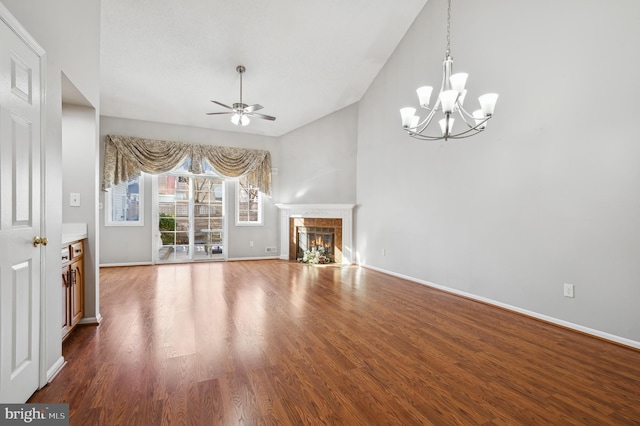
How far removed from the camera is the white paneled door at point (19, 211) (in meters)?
1.51

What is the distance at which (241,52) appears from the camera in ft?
15.1

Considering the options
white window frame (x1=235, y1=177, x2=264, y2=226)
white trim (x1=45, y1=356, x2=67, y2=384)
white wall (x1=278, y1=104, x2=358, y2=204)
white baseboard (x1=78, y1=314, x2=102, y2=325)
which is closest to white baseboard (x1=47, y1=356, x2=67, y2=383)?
white trim (x1=45, y1=356, x2=67, y2=384)

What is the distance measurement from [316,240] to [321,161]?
1825 millimetres

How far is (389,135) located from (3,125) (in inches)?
195

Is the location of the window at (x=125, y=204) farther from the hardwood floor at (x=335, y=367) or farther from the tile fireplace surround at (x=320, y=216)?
the tile fireplace surround at (x=320, y=216)

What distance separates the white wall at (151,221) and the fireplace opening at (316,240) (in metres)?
0.70

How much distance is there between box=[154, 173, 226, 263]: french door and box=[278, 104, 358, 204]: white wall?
1.63 meters

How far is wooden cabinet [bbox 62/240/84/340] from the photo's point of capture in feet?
8.20

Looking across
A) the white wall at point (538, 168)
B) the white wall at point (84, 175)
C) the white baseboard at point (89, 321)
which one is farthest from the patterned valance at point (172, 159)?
the white baseboard at point (89, 321)

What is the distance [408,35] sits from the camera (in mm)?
5051

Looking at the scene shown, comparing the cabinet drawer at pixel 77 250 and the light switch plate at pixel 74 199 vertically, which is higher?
the light switch plate at pixel 74 199

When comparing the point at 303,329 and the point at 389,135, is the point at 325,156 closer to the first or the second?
the point at 389,135

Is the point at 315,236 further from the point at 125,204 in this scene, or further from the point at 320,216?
the point at 125,204

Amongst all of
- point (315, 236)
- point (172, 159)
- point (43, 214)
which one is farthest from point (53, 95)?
point (315, 236)
